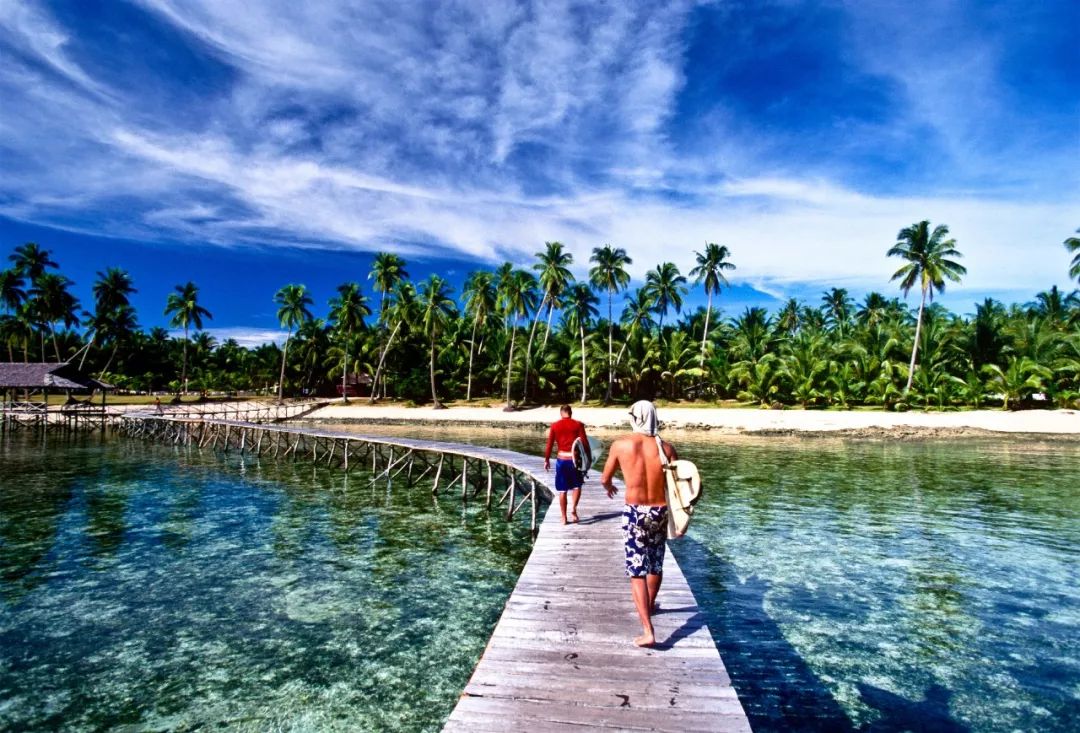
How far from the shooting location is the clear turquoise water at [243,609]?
6.80 metres

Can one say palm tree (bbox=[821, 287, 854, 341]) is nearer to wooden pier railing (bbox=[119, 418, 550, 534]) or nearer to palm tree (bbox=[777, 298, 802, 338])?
palm tree (bbox=[777, 298, 802, 338])

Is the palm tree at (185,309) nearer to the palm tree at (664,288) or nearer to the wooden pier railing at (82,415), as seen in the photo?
the wooden pier railing at (82,415)

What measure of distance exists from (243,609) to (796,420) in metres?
37.1

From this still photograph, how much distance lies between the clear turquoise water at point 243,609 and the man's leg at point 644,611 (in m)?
2.62

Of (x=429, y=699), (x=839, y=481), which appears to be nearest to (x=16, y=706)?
(x=429, y=699)

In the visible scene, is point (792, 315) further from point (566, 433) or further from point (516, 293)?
point (566, 433)

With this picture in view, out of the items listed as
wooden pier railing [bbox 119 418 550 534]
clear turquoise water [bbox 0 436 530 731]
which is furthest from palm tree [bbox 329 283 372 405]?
clear turquoise water [bbox 0 436 530 731]

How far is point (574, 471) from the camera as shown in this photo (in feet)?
34.1

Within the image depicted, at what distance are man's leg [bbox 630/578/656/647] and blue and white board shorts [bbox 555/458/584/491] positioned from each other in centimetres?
476

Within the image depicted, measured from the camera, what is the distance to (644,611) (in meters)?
5.45

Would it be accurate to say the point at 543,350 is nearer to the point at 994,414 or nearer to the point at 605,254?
the point at 605,254

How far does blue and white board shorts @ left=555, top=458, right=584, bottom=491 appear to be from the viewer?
10.3 m

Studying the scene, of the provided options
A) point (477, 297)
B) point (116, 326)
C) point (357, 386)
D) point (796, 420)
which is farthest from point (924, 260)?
point (116, 326)

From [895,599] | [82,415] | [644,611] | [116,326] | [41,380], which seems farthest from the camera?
[116,326]
